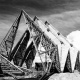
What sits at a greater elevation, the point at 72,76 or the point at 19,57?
the point at 19,57

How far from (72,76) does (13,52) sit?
9467mm

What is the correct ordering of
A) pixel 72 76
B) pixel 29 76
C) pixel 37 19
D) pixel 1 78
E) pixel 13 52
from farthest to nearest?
pixel 13 52 → pixel 37 19 → pixel 72 76 → pixel 29 76 → pixel 1 78

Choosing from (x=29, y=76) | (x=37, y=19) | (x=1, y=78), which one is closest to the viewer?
(x=1, y=78)

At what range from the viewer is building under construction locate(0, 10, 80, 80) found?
662 inches

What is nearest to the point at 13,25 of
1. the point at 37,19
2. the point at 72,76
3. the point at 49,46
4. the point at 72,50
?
the point at 37,19

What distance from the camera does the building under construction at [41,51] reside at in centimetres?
1683

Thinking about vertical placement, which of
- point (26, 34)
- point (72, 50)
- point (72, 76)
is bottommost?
point (72, 76)

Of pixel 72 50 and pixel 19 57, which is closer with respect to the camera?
pixel 72 50

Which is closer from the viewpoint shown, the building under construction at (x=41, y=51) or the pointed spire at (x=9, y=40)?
the building under construction at (x=41, y=51)

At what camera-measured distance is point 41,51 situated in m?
18.6

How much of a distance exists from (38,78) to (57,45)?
398 centimetres

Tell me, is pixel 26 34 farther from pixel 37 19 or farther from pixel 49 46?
pixel 49 46

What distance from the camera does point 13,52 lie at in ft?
77.9

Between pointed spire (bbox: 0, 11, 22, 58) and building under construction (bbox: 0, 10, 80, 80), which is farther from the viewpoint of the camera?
pointed spire (bbox: 0, 11, 22, 58)
